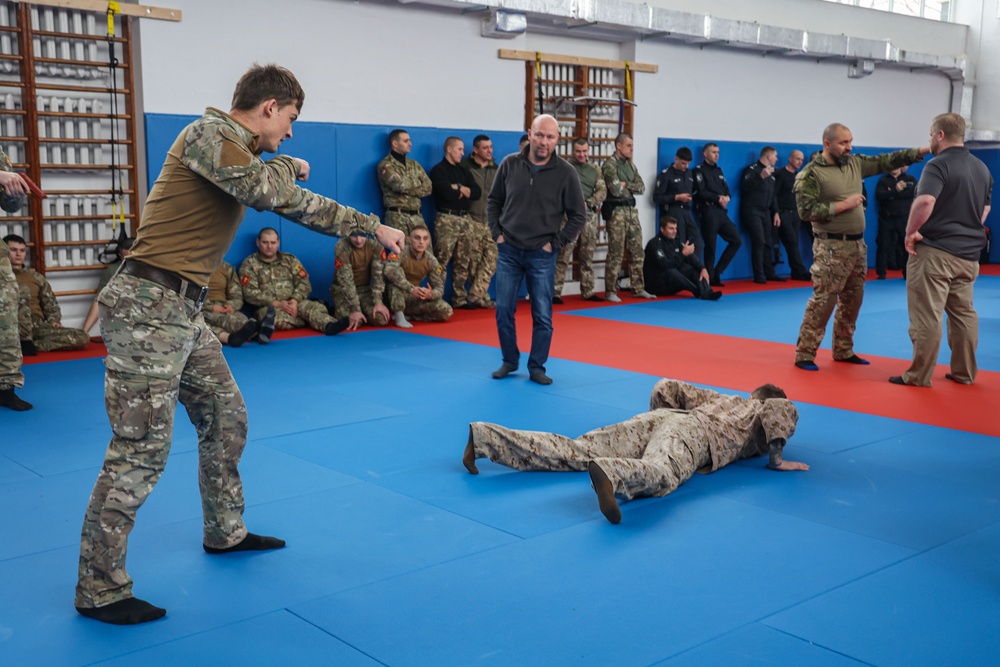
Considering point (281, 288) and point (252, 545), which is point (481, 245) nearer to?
point (281, 288)

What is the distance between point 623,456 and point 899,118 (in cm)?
1546

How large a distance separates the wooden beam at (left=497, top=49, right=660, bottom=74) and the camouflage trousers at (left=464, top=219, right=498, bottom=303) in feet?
7.05

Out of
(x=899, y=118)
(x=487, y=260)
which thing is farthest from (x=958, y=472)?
(x=899, y=118)

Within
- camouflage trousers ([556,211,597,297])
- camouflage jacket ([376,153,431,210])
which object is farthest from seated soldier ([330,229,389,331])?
camouflage trousers ([556,211,597,297])

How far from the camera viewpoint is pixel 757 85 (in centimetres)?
1502

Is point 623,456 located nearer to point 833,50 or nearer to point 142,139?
point 142,139

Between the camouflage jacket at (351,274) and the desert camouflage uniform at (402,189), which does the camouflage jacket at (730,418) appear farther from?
the desert camouflage uniform at (402,189)

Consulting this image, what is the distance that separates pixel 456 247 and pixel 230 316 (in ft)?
10.6

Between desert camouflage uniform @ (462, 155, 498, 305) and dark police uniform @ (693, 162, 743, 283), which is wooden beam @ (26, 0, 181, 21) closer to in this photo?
desert camouflage uniform @ (462, 155, 498, 305)

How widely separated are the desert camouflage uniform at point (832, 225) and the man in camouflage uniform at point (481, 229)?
435cm

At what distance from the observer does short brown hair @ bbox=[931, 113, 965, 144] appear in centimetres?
682

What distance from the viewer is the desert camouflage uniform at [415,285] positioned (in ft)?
32.1

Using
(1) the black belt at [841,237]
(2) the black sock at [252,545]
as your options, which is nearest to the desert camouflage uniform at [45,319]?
(2) the black sock at [252,545]

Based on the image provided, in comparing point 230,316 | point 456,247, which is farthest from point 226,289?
point 456,247
